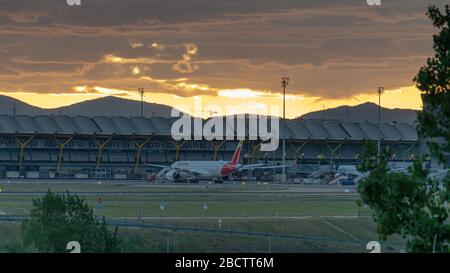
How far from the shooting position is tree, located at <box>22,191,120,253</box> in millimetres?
54562

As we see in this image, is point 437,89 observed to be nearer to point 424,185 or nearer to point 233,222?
point 424,185

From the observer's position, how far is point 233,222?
94062 mm

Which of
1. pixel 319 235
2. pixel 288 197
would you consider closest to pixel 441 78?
pixel 319 235

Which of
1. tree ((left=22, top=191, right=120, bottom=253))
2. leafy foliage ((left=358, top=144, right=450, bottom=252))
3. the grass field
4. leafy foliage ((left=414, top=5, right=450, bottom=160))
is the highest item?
leafy foliage ((left=414, top=5, right=450, bottom=160))

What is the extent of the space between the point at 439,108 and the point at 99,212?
7358cm

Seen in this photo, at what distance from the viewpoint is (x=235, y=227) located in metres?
90.6

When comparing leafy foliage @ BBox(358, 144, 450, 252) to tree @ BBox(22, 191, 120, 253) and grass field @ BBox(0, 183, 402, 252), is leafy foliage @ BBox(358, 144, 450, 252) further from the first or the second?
grass field @ BBox(0, 183, 402, 252)

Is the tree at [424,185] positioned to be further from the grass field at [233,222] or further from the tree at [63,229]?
the grass field at [233,222]

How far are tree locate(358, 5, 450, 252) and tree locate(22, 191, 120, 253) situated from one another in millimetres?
21933

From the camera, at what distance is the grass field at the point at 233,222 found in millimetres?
77312

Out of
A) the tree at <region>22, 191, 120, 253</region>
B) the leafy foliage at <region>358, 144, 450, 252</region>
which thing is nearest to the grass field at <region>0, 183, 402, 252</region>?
the tree at <region>22, 191, 120, 253</region>

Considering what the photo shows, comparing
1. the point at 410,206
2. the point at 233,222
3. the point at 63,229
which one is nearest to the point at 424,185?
the point at 410,206

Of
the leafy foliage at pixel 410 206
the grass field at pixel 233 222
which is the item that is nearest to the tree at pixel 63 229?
the grass field at pixel 233 222

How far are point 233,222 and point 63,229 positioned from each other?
1528 inches
